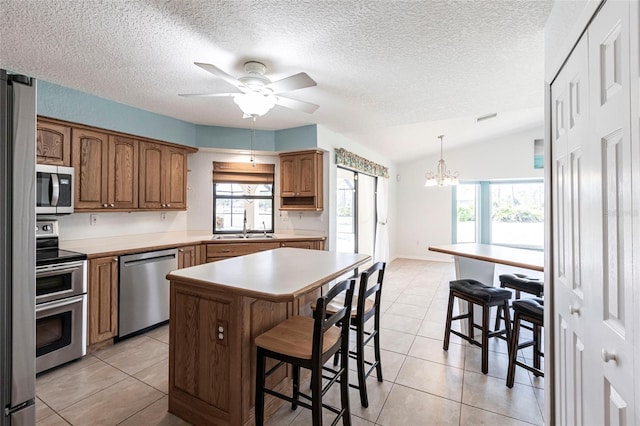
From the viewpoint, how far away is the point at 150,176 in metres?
3.45

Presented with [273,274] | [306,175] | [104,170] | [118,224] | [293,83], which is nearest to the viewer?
[273,274]

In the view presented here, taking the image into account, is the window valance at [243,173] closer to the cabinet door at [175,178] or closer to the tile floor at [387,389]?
the cabinet door at [175,178]

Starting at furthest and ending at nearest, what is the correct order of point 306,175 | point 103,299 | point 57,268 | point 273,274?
1. point 306,175
2. point 103,299
3. point 57,268
4. point 273,274

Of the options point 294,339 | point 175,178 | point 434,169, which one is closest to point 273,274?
point 294,339

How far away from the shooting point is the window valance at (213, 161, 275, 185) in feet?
14.1

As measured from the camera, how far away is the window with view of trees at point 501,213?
6699mm

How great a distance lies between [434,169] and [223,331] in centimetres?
683

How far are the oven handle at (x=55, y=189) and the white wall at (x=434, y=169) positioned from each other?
6838 mm

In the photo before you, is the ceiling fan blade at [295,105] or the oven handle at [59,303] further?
the ceiling fan blade at [295,105]

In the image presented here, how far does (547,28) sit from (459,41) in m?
0.47

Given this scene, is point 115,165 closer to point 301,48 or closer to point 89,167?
point 89,167

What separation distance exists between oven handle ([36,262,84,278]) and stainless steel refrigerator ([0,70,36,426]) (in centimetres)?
152

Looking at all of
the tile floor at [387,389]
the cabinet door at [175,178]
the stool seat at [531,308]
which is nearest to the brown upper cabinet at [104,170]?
the cabinet door at [175,178]

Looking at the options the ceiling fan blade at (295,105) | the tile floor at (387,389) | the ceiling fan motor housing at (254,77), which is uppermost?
the ceiling fan motor housing at (254,77)
